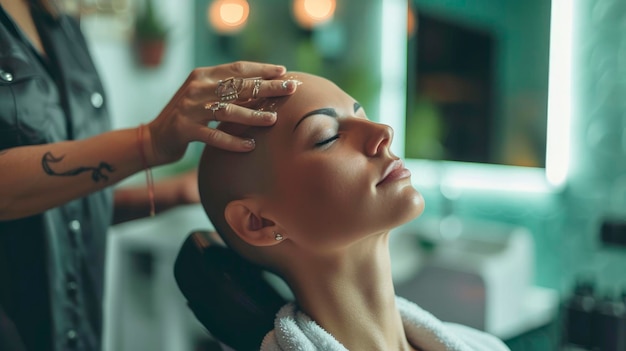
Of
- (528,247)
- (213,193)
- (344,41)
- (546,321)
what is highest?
(344,41)

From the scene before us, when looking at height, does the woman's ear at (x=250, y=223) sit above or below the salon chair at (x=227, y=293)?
above

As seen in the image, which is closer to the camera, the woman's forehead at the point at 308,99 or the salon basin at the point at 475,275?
the woman's forehead at the point at 308,99

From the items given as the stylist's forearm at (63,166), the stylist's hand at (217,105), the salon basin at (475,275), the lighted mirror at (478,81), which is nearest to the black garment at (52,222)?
the stylist's forearm at (63,166)

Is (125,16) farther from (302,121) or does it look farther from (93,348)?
(302,121)

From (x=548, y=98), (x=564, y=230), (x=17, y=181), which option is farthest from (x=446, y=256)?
(x=17, y=181)

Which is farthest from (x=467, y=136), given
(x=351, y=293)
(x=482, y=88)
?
(x=351, y=293)

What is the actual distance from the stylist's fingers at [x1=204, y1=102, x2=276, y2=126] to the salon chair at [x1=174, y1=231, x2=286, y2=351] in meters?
0.24

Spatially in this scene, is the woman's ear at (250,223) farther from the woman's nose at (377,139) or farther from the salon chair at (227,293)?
the woman's nose at (377,139)

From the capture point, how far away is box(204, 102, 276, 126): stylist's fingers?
32.1 inches

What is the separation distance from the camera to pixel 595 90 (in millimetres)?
2152

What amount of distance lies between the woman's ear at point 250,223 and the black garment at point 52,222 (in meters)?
0.39

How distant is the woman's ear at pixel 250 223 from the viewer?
0.89 m

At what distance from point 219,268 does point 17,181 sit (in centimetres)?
33

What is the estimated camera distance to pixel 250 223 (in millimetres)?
898
